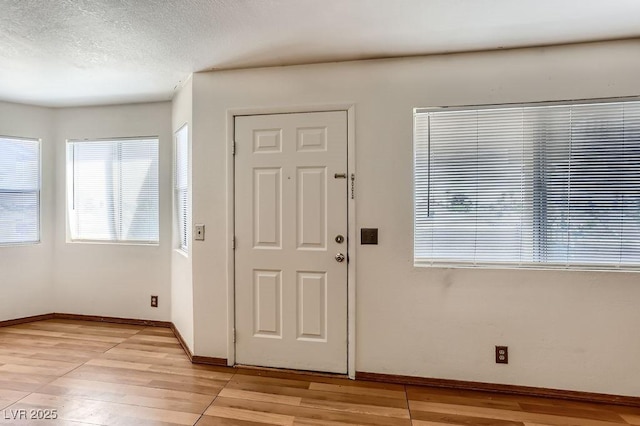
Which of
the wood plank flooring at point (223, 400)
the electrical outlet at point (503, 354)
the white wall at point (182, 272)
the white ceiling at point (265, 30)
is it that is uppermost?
the white ceiling at point (265, 30)

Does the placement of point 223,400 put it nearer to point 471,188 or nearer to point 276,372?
point 276,372

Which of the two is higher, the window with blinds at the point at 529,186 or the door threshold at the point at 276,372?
the window with blinds at the point at 529,186

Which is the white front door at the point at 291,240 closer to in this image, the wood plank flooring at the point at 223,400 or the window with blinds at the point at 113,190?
the wood plank flooring at the point at 223,400

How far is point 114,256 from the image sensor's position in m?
3.51

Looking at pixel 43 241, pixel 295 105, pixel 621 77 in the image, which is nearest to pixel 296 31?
pixel 295 105

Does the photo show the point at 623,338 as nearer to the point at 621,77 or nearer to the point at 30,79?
the point at 621,77

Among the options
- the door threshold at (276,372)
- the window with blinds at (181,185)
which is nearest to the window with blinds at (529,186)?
the door threshold at (276,372)

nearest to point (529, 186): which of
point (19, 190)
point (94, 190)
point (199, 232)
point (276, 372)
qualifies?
point (276, 372)

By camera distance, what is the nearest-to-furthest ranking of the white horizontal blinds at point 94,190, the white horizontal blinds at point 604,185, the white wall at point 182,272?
the white horizontal blinds at point 604,185, the white wall at point 182,272, the white horizontal blinds at point 94,190

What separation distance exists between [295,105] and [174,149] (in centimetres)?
157

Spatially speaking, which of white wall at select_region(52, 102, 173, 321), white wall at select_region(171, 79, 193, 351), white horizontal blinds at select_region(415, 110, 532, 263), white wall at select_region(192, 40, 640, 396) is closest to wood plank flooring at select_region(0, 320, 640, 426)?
white wall at select_region(192, 40, 640, 396)

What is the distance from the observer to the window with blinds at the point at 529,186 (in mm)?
2123

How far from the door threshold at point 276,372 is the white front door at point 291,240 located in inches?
1.2

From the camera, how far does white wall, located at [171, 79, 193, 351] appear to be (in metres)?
2.74
